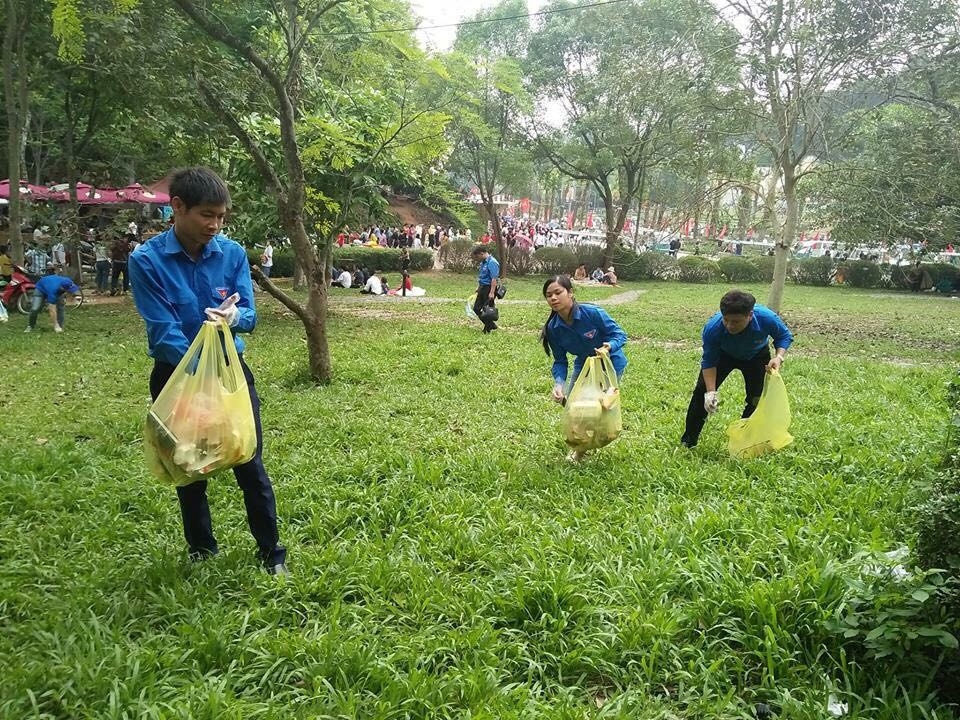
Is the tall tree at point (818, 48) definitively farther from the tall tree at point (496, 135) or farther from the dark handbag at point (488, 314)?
the tall tree at point (496, 135)

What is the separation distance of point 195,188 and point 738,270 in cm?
2563

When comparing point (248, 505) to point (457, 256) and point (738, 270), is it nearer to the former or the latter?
point (457, 256)

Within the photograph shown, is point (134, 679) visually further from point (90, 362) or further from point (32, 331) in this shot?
point (32, 331)

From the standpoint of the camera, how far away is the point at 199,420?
2.56 meters

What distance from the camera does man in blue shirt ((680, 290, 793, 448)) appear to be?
407 cm

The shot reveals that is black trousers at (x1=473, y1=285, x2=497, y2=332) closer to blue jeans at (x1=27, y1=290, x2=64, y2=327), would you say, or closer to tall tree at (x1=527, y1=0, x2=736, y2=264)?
blue jeans at (x1=27, y1=290, x2=64, y2=327)

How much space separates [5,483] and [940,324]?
1527cm

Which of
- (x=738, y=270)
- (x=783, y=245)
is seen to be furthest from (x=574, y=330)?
(x=738, y=270)

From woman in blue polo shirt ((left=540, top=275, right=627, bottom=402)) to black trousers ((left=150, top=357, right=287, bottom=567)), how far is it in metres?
1.95

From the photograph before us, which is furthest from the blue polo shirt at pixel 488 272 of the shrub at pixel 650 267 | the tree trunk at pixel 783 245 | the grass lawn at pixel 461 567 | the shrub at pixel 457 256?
the shrub at pixel 650 267

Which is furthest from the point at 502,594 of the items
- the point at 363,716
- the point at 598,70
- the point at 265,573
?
the point at 598,70

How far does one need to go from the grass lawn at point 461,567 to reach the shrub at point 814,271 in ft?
70.9

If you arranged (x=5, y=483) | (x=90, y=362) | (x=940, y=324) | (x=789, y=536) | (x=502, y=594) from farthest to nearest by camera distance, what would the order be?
(x=940, y=324), (x=90, y=362), (x=5, y=483), (x=789, y=536), (x=502, y=594)

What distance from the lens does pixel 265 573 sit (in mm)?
2869
